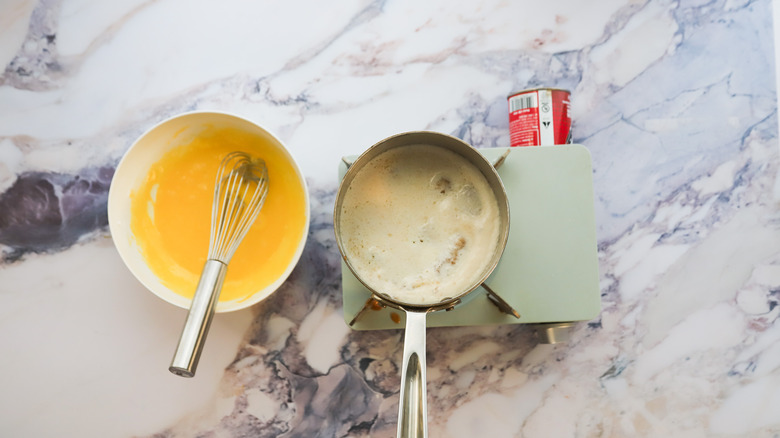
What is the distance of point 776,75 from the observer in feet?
3.03

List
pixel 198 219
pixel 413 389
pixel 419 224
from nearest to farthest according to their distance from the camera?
1. pixel 413 389
2. pixel 419 224
3. pixel 198 219

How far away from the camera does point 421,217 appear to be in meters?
0.77

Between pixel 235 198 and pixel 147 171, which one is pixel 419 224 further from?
pixel 147 171

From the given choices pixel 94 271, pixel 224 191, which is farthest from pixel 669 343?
pixel 94 271

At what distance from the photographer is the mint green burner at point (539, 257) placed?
0.80 meters

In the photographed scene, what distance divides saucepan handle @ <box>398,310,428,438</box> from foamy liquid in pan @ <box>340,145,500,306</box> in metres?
0.08

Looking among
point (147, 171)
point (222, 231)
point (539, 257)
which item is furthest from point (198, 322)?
point (539, 257)

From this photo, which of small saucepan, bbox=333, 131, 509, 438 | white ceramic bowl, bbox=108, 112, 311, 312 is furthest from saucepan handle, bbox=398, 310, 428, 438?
white ceramic bowl, bbox=108, 112, 311, 312

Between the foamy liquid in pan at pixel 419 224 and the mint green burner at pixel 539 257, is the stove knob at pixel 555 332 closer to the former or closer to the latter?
the mint green burner at pixel 539 257

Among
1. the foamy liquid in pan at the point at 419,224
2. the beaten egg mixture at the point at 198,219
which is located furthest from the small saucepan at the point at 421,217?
the beaten egg mixture at the point at 198,219

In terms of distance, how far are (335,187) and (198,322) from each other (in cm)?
31

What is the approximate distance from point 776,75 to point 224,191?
92cm

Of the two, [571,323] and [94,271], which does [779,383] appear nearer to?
[571,323]

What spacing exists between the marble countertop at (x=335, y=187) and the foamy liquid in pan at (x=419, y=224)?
140 mm
